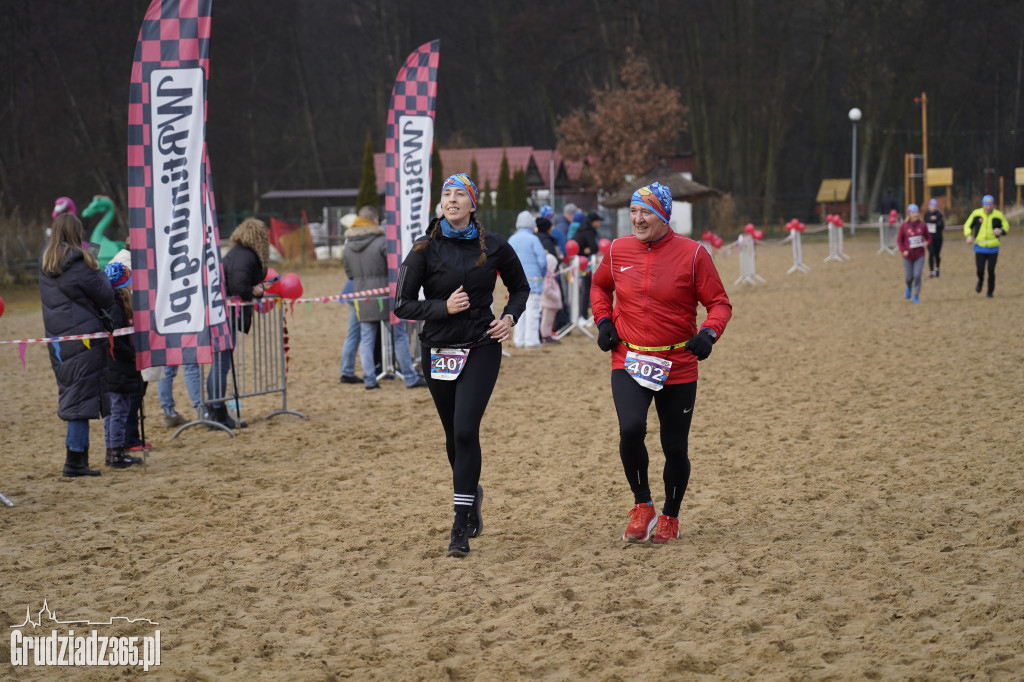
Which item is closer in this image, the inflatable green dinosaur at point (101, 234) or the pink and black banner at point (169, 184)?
the pink and black banner at point (169, 184)

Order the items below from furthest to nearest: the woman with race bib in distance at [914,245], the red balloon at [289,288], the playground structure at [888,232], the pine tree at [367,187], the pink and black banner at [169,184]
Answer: the pine tree at [367,187], the playground structure at [888,232], the woman with race bib in distance at [914,245], the red balloon at [289,288], the pink and black banner at [169,184]

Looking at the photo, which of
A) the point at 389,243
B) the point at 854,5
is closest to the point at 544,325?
the point at 389,243

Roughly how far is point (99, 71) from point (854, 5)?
119ft

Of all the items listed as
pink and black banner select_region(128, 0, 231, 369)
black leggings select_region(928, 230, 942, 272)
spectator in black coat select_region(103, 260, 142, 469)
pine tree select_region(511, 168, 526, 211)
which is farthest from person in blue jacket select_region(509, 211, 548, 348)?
pine tree select_region(511, 168, 526, 211)

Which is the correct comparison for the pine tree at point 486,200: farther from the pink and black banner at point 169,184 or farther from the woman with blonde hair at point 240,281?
the pink and black banner at point 169,184

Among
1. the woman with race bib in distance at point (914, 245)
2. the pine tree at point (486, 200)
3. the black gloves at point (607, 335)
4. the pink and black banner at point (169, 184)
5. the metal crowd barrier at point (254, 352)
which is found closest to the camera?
the black gloves at point (607, 335)

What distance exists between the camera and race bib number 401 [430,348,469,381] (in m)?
5.72

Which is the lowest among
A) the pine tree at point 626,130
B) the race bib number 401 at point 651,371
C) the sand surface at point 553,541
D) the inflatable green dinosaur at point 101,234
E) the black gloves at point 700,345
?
the sand surface at point 553,541

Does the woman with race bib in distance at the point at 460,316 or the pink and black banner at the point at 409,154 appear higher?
the pink and black banner at the point at 409,154

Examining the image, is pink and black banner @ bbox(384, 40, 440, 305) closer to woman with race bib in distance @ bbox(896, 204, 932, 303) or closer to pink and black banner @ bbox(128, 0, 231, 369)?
pink and black banner @ bbox(128, 0, 231, 369)

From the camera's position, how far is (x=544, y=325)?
16.6 metres

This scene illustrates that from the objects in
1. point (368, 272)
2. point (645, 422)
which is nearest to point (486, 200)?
point (368, 272)

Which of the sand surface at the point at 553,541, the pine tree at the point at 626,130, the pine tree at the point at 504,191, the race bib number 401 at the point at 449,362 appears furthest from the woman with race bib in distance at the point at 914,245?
the pine tree at the point at 626,130

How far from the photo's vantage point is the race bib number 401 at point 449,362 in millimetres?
5719
